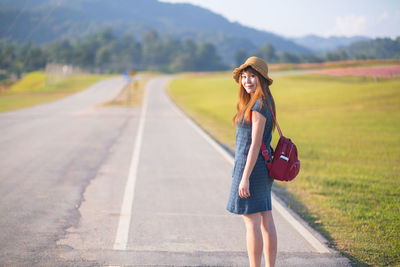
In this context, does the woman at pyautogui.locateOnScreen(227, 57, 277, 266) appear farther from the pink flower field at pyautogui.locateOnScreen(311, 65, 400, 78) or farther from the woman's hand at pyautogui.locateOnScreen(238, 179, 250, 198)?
the pink flower field at pyautogui.locateOnScreen(311, 65, 400, 78)

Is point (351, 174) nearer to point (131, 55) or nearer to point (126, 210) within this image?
point (126, 210)

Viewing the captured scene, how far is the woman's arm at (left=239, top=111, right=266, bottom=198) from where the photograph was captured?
3377 mm

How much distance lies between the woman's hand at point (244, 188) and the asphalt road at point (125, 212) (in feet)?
3.64

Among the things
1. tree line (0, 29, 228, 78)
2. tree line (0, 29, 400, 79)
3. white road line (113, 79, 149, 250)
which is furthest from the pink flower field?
tree line (0, 29, 228, 78)

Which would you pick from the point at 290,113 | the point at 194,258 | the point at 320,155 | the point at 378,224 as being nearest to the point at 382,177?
the point at 320,155

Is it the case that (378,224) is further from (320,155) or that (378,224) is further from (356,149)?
(356,149)

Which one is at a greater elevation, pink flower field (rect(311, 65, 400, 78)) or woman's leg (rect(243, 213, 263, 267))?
pink flower field (rect(311, 65, 400, 78))

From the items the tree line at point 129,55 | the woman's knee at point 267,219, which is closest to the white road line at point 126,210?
the woman's knee at point 267,219

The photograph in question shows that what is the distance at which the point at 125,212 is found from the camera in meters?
5.92

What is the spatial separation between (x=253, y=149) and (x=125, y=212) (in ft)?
10.3

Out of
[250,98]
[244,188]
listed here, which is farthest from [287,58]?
[244,188]

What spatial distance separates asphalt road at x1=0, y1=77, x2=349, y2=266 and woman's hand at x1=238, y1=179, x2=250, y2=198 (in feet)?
3.64

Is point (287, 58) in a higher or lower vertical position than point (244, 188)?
higher

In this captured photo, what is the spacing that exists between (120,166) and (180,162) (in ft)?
4.98
